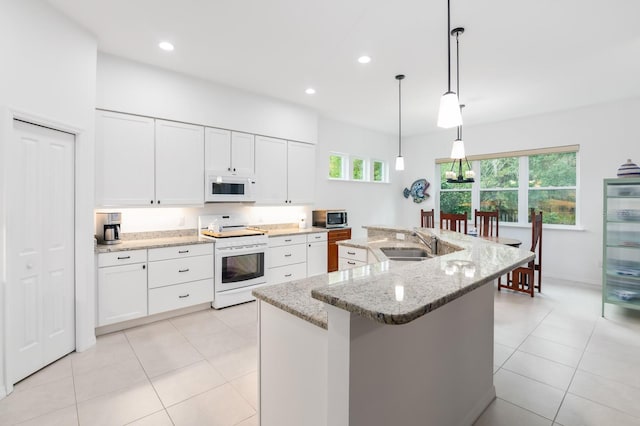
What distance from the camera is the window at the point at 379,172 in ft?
22.1

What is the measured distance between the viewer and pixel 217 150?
3961mm

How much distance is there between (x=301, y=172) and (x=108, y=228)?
2.68 m

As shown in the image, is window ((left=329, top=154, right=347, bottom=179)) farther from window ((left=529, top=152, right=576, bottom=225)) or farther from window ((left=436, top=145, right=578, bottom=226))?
window ((left=529, top=152, right=576, bottom=225))

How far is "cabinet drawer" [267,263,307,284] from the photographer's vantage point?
171 inches

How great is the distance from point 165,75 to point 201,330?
2.89 m

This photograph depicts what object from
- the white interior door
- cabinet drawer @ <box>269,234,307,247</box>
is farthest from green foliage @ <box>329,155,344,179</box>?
the white interior door

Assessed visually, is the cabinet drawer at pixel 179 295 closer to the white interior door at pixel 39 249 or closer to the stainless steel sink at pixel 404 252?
the white interior door at pixel 39 249

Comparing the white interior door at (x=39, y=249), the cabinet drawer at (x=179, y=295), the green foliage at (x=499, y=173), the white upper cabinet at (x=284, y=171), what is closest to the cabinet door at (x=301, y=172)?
the white upper cabinet at (x=284, y=171)

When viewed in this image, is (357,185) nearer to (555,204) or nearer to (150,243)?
(555,204)

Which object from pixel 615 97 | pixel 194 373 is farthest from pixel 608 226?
pixel 194 373

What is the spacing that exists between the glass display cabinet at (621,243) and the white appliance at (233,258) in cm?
414

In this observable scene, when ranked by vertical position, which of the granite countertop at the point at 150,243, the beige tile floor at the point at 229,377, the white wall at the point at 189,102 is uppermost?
the white wall at the point at 189,102

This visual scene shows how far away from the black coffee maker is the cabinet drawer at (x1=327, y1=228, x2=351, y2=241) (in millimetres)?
2912

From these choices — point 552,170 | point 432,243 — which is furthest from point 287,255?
point 552,170
